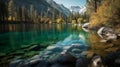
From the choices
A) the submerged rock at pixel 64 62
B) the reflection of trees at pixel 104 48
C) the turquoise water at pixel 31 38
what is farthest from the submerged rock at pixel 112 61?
the turquoise water at pixel 31 38

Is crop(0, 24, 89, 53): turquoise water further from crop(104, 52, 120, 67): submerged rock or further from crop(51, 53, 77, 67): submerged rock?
crop(104, 52, 120, 67): submerged rock

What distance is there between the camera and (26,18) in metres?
136

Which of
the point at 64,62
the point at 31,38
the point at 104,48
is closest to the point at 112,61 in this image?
the point at 64,62

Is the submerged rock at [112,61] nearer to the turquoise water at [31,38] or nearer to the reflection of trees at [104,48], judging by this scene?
the reflection of trees at [104,48]

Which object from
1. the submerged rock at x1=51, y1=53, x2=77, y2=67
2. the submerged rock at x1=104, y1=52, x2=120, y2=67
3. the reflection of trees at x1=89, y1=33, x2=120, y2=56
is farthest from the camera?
the reflection of trees at x1=89, y1=33, x2=120, y2=56

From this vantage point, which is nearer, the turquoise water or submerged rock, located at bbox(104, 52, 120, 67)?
submerged rock, located at bbox(104, 52, 120, 67)

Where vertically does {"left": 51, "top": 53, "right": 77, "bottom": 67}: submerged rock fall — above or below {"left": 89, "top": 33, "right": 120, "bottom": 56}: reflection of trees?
below

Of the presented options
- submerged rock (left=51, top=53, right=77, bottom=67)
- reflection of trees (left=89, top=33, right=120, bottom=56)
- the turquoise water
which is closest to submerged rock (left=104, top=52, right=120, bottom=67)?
submerged rock (left=51, top=53, right=77, bottom=67)

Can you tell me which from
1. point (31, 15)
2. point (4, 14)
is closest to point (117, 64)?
point (4, 14)

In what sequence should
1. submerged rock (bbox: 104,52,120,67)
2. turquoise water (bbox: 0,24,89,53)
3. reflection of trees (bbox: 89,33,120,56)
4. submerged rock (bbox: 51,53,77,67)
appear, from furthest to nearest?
turquoise water (bbox: 0,24,89,53)
reflection of trees (bbox: 89,33,120,56)
submerged rock (bbox: 51,53,77,67)
submerged rock (bbox: 104,52,120,67)

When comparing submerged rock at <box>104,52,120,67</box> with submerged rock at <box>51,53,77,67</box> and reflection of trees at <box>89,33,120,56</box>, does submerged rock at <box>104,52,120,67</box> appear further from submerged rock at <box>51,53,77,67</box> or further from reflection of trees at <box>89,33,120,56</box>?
reflection of trees at <box>89,33,120,56</box>

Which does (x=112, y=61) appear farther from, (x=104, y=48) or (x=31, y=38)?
(x=31, y=38)

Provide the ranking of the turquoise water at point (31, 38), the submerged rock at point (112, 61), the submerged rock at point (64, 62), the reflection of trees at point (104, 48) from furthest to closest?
1. the turquoise water at point (31, 38)
2. the reflection of trees at point (104, 48)
3. the submerged rock at point (64, 62)
4. the submerged rock at point (112, 61)

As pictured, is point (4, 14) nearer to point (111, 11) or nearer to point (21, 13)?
point (21, 13)
